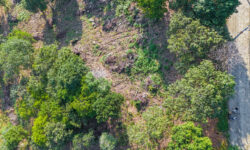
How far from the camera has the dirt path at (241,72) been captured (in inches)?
1421

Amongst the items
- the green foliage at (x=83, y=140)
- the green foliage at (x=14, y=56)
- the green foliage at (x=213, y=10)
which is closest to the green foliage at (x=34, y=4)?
the green foliage at (x=14, y=56)

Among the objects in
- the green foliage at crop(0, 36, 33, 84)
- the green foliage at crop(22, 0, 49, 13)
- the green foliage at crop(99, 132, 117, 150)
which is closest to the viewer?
the green foliage at crop(99, 132, 117, 150)

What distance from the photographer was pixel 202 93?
3147 centimetres

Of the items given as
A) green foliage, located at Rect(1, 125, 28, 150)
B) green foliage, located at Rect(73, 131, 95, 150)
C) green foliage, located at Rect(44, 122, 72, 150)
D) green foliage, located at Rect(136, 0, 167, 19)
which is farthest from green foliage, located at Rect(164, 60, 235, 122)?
green foliage, located at Rect(1, 125, 28, 150)

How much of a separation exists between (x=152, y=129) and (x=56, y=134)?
17.8 meters

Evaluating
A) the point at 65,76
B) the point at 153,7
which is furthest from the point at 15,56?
the point at 153,7

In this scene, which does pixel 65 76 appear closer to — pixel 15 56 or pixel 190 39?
pixel 15 56

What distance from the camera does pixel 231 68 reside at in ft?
124

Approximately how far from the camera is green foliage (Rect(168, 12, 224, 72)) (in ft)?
110

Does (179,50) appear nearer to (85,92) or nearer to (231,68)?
(231,68)

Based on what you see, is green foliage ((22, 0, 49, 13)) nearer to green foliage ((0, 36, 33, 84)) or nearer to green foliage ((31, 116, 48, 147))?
green foliage ((0, 36, 33, 84))

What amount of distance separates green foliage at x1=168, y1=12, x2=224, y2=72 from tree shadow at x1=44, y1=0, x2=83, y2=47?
2518 cm

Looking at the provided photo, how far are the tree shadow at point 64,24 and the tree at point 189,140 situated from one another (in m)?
32.9

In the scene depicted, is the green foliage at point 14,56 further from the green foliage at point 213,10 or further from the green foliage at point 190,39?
the green foliage at point 213,10
